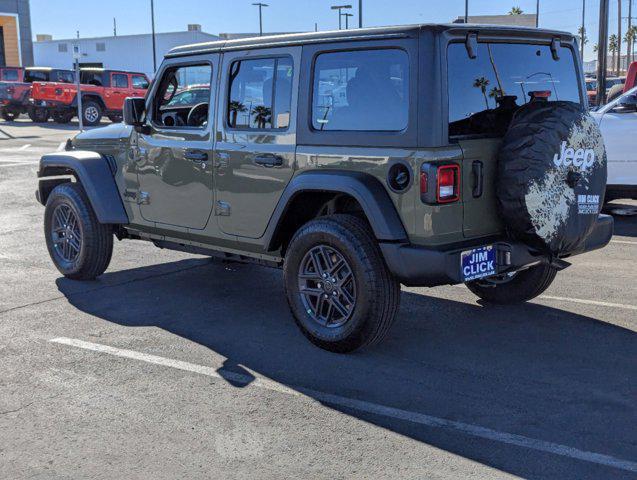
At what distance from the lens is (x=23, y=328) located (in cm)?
541

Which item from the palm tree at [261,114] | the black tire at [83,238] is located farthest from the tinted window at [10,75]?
the palm tree at [261,114]

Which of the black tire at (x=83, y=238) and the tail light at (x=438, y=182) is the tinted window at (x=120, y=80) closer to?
the black tire at (x=83, y=238)

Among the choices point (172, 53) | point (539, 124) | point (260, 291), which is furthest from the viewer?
point (260, 291)

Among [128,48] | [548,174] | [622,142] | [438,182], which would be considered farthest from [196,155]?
[128,48]

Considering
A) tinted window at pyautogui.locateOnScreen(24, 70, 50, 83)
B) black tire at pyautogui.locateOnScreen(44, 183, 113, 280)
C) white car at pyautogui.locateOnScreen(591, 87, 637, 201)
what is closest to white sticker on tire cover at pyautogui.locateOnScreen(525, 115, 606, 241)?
black tire at pyautogui.locateOnScreen(44, 183, 113, 280)

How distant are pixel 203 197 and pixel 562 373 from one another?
8.96ft

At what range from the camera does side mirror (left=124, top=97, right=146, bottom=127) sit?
6.07 metres

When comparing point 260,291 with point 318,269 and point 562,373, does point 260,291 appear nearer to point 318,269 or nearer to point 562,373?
point 318,269

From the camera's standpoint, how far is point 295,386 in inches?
171

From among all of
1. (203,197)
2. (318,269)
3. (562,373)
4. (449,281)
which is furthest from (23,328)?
(562,373)

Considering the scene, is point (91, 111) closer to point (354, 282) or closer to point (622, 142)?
point (622, 142)

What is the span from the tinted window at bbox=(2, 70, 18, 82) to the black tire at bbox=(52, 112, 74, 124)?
346cm

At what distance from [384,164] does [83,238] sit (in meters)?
3.18

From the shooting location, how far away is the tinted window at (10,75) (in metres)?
31.5
